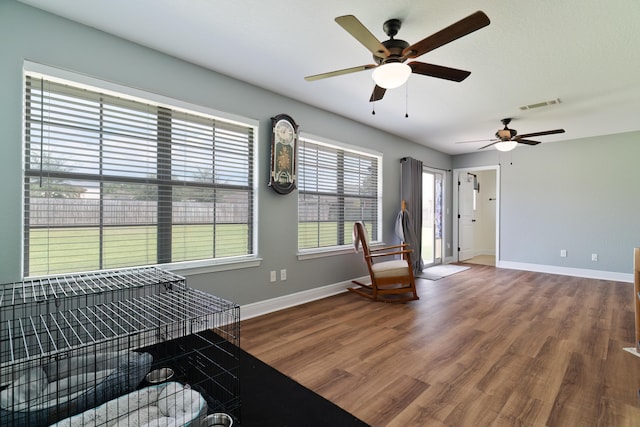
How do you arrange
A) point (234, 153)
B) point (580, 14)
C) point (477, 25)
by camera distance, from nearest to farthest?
point (477, 25) → point (580, 14) → point (234, 153)

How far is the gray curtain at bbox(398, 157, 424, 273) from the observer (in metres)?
5.07

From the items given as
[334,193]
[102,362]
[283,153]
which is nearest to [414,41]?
[283,153]

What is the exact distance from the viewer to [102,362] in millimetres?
1883

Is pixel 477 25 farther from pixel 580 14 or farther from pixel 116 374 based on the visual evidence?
pixel 116 374

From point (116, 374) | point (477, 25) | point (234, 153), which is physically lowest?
point (116, 374)

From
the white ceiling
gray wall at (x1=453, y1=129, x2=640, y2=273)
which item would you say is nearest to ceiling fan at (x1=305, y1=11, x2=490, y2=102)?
the white ceiling

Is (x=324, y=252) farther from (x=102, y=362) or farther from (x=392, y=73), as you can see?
(x=102, y=362)

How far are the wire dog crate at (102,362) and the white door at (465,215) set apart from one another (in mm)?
6117

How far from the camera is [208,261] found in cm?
292

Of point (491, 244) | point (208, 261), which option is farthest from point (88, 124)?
point (491, 244)

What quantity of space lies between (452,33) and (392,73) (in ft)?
1.45

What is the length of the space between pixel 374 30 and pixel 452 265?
5398mm

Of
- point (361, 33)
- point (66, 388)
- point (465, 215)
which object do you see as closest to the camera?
point (66, 388)

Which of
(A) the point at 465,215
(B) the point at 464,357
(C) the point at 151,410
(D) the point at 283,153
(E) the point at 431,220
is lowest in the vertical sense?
(B) the point at 464,357
